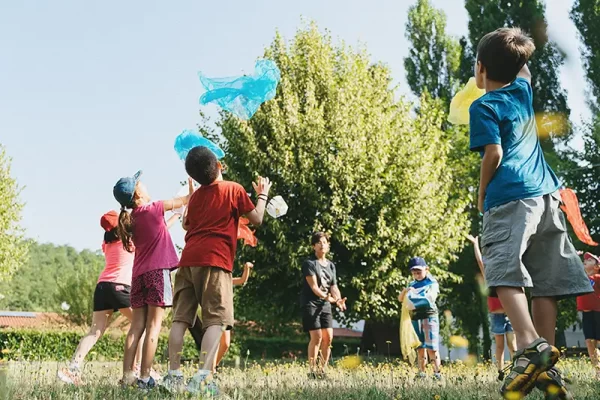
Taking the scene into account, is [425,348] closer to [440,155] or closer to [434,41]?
[440,155]

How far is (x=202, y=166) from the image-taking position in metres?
5.41

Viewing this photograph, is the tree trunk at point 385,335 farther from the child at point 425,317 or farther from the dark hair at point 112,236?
the dark hair at point 112,236

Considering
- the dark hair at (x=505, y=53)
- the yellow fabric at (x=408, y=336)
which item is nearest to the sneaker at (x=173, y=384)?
the dark hair at (x=505, y=53)

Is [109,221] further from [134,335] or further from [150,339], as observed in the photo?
[150,339]

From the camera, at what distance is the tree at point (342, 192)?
18.1 m

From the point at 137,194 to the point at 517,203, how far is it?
152 inches

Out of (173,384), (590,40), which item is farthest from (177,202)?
(590,40)

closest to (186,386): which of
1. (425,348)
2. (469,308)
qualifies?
(425,348)

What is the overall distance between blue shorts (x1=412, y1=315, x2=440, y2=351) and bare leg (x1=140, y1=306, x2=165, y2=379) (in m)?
3.84

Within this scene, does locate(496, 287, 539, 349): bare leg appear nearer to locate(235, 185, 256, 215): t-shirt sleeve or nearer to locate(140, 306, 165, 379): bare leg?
locate(235, 185, 256, 215): t-shirt sleeve

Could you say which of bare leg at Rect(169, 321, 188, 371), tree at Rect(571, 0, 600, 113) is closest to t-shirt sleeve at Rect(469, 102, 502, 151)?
bare leg at Rect(169, 321, 188, 371)

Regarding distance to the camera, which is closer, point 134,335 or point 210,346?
point 210,346

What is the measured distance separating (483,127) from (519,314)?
1061 mm

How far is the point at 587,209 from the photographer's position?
27.1 m
